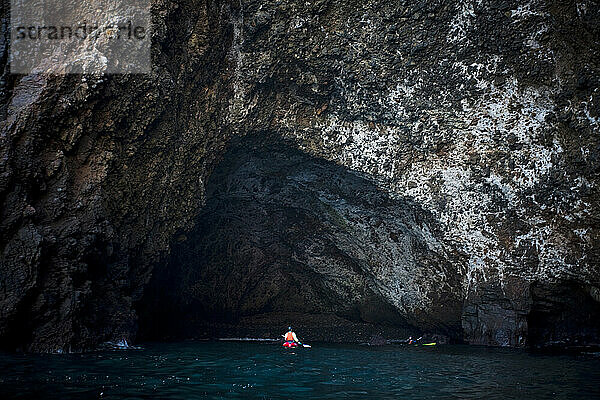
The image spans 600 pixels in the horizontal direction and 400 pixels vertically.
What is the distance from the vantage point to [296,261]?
2006 cm

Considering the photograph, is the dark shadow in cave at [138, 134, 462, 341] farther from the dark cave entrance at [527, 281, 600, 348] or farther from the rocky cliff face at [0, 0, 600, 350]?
the dark cave entrance at [527, 281, 600, 348]

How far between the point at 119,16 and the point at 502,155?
1080 cm

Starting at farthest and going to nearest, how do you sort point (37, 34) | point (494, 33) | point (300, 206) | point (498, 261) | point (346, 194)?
point (300, 206)
point (346, 194)
point (498, 261)
point (494, 33)
point (37, 34)

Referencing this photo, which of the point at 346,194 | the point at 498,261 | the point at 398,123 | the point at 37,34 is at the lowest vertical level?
A: the point at 498,261

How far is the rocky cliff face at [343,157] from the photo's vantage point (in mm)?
12242

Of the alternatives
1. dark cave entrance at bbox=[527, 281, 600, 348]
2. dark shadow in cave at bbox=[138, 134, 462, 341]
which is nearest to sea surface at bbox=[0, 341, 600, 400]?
dark cave entrance at bbox=[527, 281, 600, 348]

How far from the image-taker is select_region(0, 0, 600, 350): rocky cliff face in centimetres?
1224

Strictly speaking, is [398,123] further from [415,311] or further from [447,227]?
[415,311]

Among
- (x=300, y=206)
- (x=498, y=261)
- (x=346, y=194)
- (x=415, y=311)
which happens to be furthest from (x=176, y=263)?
(x=498, y=261)

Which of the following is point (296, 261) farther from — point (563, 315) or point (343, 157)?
point (563, 315)

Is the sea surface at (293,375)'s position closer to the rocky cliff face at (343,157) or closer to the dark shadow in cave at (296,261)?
the rocky cliff face at (343,157)

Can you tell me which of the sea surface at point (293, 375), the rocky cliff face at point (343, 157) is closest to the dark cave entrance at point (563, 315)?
the rocky cliff face at point (343, 157)

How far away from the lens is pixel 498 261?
1562 centimetres

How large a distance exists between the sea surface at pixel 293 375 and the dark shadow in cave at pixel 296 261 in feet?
13.2
